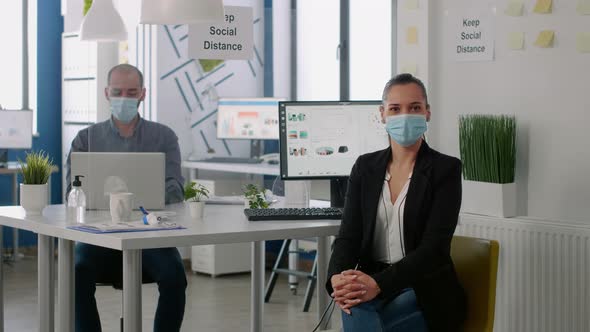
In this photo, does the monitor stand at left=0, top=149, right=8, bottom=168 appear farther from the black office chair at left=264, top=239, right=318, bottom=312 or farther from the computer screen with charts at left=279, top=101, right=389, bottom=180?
the computer screen with charts at left=279, top=101, right=389, bottom=180

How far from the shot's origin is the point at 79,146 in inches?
158

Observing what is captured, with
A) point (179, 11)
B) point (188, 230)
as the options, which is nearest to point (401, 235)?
point (188, 230)

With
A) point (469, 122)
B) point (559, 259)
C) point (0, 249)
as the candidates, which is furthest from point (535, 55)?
point (0, 249)

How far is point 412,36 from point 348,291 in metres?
2.00

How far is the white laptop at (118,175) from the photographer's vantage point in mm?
3500

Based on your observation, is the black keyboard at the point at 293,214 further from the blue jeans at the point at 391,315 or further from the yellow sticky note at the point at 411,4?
the yellow sticky note at the point at 411,4

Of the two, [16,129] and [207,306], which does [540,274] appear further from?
[16,129]

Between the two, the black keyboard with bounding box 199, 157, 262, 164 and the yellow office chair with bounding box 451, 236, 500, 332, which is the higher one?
the black keyboard with bounding box 199, 157, 262, 164

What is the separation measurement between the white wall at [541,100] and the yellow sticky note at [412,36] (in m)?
0.22

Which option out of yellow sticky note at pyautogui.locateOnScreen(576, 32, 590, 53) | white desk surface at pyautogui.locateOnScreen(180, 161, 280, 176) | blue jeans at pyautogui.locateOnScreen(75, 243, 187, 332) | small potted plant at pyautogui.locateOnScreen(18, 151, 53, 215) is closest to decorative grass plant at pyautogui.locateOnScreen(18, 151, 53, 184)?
small potted plant at pyautogui.locateOnScreen(18, 151, 53, 215)

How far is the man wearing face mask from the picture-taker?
3.54 m

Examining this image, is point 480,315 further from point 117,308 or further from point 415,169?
point 117,308

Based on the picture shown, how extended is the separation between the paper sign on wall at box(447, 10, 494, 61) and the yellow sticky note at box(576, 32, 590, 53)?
1.50ft

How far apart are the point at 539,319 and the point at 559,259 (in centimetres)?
27
